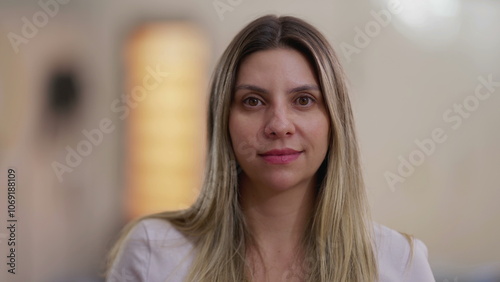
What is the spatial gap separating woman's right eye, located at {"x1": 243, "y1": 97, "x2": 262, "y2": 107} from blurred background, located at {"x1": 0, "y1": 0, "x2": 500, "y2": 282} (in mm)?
829

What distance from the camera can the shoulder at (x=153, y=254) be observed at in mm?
1135

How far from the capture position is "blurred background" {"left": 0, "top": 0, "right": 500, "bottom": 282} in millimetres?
1860

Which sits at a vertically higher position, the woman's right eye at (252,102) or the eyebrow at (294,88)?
the eyebrow at (294,88)

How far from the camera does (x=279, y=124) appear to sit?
1073mm

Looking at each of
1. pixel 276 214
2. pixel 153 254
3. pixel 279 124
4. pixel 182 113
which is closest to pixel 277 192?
pixel 276 214

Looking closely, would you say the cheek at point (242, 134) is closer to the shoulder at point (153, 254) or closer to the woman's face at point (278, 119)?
the woman's face at point (278, 119)

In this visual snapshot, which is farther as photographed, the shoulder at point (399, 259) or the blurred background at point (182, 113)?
the blurred background at point (182, 113)

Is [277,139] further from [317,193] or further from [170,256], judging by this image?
[170,256]

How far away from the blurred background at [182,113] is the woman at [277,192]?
2.48 feet

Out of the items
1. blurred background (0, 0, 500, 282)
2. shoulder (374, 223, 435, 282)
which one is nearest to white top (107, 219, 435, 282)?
shoulder (374, 223, 435, 282)

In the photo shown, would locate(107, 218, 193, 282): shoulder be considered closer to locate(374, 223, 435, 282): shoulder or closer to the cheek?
the cheek

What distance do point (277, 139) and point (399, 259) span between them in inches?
14.6

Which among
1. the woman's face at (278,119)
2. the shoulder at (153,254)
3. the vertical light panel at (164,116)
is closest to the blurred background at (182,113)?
the vertical light panel at (164,116)

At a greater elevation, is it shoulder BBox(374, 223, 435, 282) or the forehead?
the forehead
